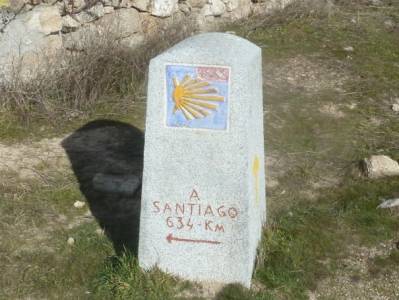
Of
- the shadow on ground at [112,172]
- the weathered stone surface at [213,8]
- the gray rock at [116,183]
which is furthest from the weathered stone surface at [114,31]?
the gray rock at [116,183]

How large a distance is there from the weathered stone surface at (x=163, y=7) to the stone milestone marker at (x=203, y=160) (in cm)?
413

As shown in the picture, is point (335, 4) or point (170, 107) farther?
point (335, 4)

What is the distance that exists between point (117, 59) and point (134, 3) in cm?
120

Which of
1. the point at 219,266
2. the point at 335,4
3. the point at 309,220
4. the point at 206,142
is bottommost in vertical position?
the point at 335,4

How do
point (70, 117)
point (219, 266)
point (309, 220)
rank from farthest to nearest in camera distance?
point (70, 117)
point (309, 220)
point (219, 266)

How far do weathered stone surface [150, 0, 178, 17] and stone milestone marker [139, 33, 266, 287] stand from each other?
13.5 ft

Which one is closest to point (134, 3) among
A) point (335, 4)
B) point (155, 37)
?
point (155, 37)

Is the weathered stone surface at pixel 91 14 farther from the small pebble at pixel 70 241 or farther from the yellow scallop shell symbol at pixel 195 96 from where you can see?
the yellow scallop shell symbol at pixel 195 96

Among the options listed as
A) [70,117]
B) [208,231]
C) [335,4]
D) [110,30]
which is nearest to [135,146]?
[70,117]

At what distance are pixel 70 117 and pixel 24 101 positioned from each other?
45 cm

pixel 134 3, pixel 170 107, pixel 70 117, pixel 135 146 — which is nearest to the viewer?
pixel 170 107

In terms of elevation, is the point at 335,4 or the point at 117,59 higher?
the point at 117,59

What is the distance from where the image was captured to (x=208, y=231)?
3.79 meters

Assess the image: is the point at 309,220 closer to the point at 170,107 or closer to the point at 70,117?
the point at 170,107
